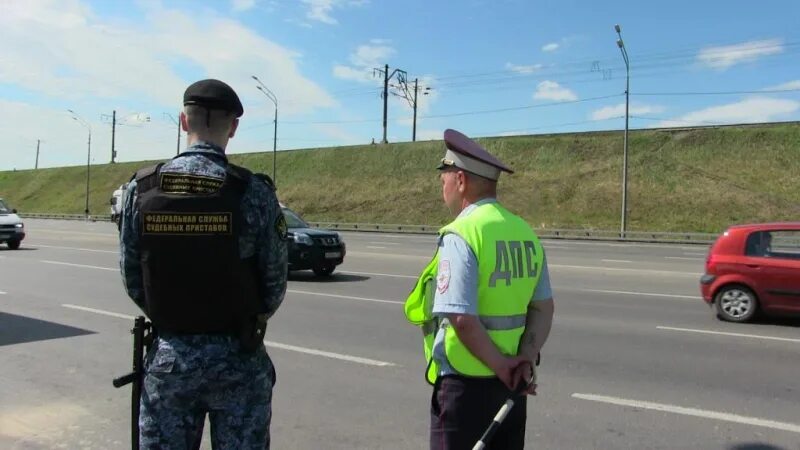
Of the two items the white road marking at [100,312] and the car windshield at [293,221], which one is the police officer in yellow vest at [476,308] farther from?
the car windshield at [293,221]

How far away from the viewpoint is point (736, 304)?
938 cm

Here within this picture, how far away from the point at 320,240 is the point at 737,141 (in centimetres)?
3948

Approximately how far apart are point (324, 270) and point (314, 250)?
672mm

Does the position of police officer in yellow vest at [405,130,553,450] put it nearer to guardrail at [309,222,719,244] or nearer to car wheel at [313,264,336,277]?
car wheel at [313,264,336,277]

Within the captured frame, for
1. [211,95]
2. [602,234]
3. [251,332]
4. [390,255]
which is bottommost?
[390,255]

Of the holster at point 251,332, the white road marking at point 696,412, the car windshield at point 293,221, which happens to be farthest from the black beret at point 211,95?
the car windshield at point 293,221

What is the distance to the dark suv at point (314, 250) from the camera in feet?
46.3

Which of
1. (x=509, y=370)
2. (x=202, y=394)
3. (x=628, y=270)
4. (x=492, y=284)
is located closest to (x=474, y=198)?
(x=492, y=284)

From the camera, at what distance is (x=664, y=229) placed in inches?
1453

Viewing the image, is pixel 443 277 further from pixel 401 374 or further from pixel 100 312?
pixel 100 312

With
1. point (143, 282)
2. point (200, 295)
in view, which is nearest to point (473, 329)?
point (200, 295)

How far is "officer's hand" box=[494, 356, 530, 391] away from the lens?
2408 millimetres

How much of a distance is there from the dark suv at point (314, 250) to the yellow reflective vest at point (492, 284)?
11625mm

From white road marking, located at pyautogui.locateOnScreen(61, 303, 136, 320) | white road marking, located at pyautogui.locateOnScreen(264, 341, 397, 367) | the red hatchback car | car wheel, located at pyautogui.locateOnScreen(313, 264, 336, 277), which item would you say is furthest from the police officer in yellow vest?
car wheel, located at pyautogui.locateOnScreen(313, 264, 336, 277)
